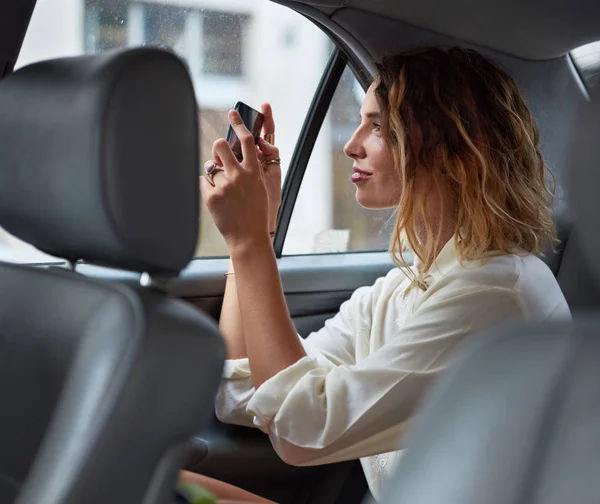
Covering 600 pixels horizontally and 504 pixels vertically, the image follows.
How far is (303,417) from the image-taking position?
1713mm

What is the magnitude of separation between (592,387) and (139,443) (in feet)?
2.23

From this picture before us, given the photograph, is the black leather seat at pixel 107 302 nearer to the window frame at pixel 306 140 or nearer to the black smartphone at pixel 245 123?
the black smartphone at pixel 245 123

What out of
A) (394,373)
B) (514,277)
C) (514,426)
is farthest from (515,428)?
(514,277)

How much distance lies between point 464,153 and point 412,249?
8.0 inches

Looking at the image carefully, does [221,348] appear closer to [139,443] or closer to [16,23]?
[139,443]

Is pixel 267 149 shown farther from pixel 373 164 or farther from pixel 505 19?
pixel 505 19

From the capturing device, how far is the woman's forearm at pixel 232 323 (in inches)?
84.6

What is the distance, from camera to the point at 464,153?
1870 millimetres

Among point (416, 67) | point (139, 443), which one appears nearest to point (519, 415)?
point (139, 443)

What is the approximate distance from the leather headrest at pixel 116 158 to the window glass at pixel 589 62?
1892 millimetres

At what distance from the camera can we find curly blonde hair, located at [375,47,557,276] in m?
1.84

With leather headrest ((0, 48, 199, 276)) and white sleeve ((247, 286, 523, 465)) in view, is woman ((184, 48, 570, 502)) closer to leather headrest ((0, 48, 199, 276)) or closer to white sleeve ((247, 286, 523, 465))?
white sleeve ((247, 286, 523, 465))

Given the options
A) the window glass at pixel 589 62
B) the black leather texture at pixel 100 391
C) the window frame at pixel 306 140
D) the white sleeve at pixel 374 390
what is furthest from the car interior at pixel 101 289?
the window glass at pixel 589 62

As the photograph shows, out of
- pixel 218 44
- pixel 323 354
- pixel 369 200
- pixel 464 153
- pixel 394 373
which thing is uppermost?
pixel 218 44
